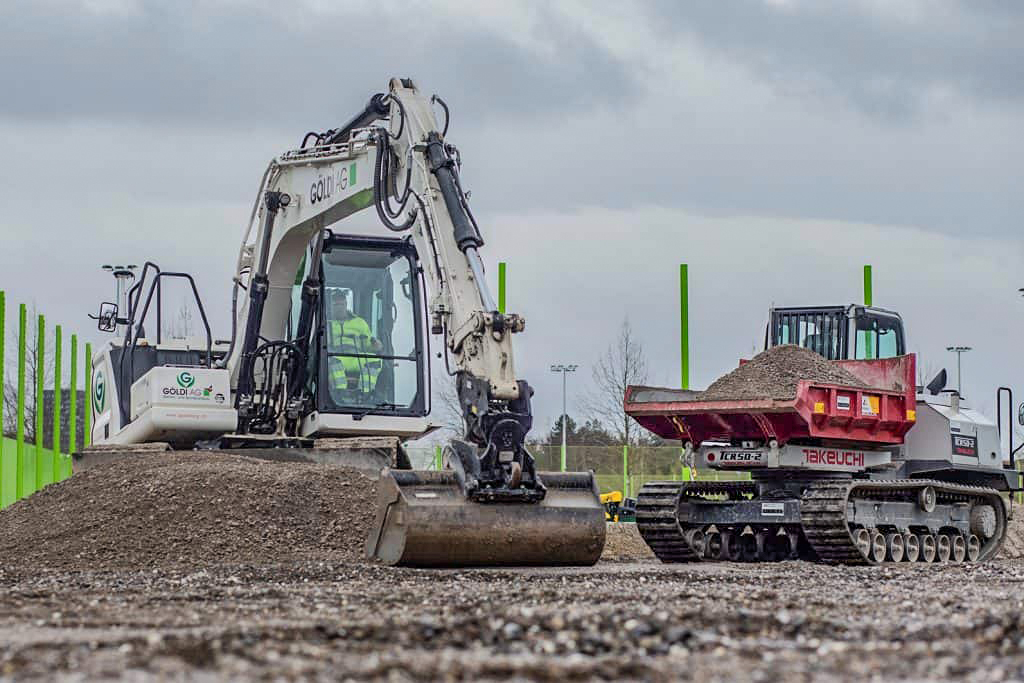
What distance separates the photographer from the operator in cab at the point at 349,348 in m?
17.8

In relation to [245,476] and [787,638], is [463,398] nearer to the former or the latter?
[245,476]

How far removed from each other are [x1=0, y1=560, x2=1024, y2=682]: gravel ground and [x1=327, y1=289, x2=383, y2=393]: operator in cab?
6.62 meters

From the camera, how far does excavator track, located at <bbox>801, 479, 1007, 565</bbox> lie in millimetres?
14641

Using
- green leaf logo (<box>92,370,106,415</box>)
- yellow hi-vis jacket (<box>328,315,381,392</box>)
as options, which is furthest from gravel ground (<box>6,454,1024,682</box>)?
green leaf logo (<box>92,370,106,415</box>)

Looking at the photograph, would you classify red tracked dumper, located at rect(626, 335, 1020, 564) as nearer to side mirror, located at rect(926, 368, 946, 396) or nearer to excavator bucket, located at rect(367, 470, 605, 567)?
side mirror, located at rect(926, 368, 946, 396)

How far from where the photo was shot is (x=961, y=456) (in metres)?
16.9

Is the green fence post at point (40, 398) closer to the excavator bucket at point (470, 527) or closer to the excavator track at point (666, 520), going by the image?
the excavator track at point (666, 520)

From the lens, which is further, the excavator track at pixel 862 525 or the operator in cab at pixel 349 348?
the operator in cab at pixel 349 348

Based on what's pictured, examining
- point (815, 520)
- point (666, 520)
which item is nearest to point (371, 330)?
point (666, 520)

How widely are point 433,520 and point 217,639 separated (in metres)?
5.62

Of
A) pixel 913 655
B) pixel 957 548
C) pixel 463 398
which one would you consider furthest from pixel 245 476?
pixel 913 655

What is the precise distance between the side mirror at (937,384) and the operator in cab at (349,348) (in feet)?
21.0

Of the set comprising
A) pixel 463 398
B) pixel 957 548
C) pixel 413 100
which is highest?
pixel 413 100

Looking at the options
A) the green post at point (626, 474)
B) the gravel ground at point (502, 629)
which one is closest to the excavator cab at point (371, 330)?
the gravel ground at point (502, 629)
